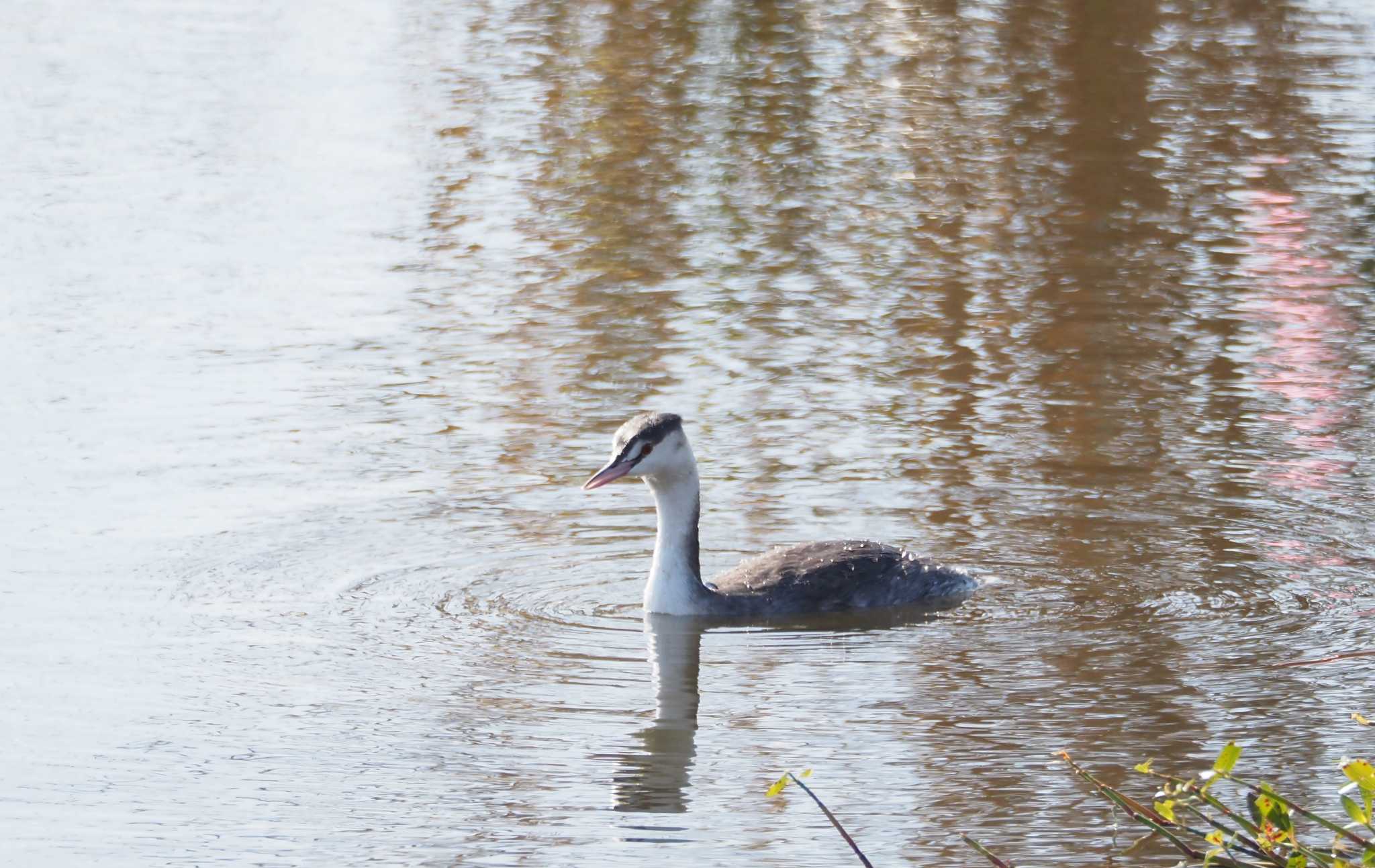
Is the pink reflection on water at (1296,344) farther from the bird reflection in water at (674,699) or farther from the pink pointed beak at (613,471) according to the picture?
the pink pointed beak at (613,471)

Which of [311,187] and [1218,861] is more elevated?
[1218,861]

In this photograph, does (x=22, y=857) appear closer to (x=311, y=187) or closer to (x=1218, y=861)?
(x=1218, y=861)

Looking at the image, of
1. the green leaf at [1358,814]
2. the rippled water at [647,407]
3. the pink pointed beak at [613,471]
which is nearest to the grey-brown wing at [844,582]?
the rippled water at [647,407]

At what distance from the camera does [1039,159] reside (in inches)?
774

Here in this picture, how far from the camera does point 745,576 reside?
10430 mm

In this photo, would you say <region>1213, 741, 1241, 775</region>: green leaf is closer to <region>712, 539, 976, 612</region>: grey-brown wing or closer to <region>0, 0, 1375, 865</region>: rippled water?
<region>0, 0, 1375, 865</region>: rippled water

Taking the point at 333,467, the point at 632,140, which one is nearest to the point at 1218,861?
the point at 333,467

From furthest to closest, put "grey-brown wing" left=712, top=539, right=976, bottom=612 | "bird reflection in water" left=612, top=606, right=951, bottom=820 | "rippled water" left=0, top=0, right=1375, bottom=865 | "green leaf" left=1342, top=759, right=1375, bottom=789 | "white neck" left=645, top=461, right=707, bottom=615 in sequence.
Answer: "grey-brown wing" left=712, top=539, right=976, bottom=612 → "white neck" left=645, top=461, right=707, bottom=615 → "rippled water" left=0, top=0, right=1375, bottom=865 → "bird reflection in water" left=612, top=606, right=951, bottom=820 → "green leaf" left=1342, top=759, right=1375, bottom=789

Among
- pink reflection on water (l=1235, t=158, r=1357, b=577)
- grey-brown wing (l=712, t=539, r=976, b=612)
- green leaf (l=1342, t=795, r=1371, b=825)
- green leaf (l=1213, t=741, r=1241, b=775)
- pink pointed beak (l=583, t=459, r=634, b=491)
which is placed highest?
green leaf (l=1213, t=741, r=1241, b=775)

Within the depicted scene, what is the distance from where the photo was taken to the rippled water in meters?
8.27

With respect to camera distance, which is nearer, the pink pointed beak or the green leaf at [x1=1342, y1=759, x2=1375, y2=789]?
the green leaf at [x1=1342, y1=759, x2=1375, y2=789]

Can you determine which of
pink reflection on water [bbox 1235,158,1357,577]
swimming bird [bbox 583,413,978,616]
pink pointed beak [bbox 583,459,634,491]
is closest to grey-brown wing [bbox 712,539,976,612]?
swimming bird [bbox 583,413,978,616]

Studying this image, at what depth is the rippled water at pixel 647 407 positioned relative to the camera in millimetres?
8273

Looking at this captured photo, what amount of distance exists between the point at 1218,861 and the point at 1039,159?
14.5 metres
